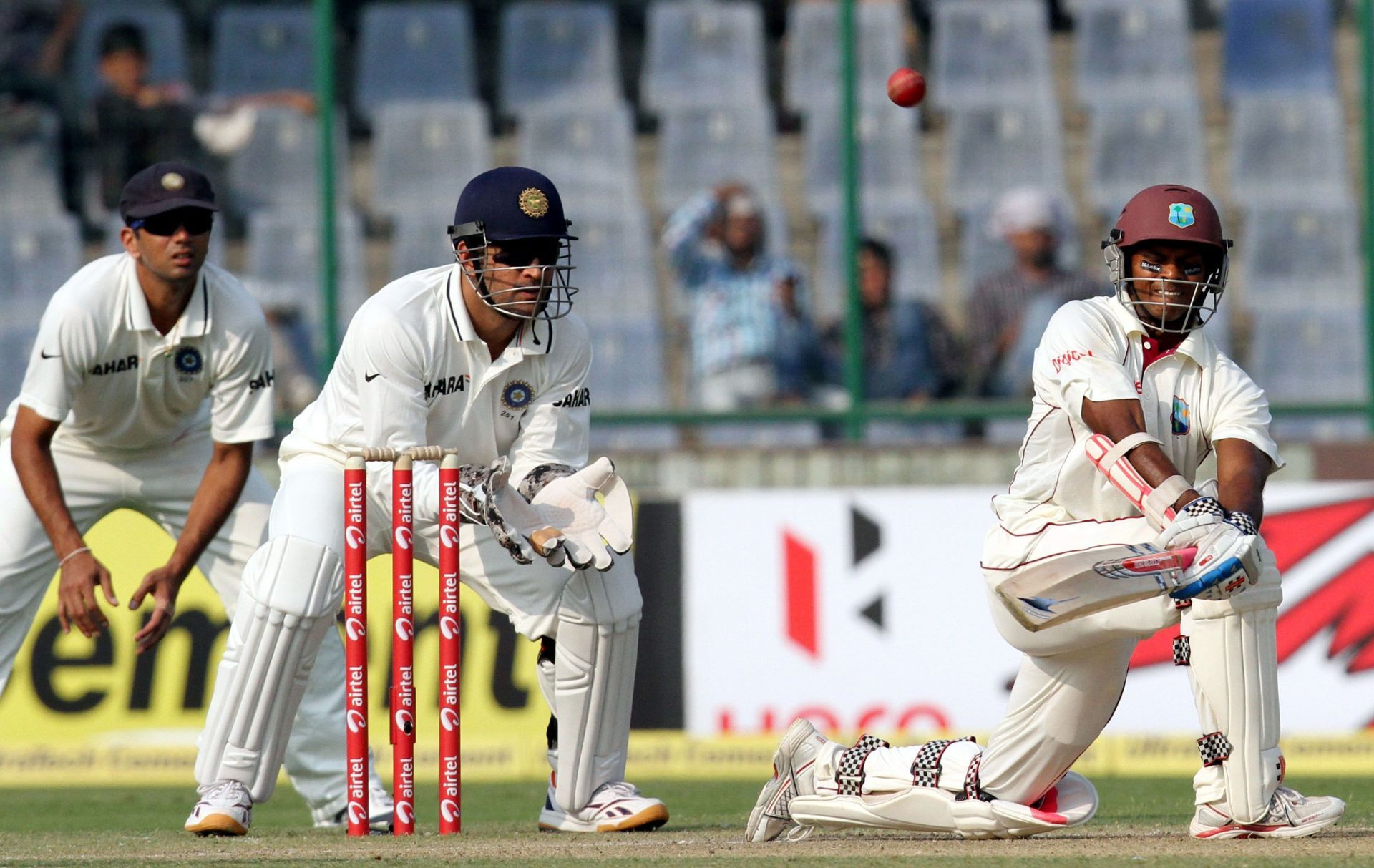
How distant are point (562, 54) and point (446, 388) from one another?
18.3ft

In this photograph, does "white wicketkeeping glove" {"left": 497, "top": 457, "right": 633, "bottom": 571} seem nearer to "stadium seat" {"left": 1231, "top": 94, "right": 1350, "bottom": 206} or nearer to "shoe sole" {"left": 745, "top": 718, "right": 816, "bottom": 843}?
"shoe sole" {"left": 745, "top": 718, "right": 816, "bottom": 843}

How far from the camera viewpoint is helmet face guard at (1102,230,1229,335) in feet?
13.6

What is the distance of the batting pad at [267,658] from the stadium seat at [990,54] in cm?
585

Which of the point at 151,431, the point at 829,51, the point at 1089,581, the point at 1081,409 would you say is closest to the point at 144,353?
the point at 151,431

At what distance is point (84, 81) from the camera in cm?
964

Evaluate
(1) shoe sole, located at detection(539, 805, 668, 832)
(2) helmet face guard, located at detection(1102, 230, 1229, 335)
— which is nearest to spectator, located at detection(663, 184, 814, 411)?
(1) shoe sole, located at detection(539, 805, 668, 832)

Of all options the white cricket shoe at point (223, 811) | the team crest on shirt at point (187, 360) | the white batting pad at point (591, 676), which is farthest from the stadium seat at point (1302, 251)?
the white cricket shoe at point (223, 811)

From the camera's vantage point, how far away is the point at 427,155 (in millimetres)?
9812

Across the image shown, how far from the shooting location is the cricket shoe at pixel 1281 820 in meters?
4.10

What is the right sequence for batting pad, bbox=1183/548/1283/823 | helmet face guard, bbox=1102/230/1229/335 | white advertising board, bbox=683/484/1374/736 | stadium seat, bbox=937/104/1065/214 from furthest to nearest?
stadium seat, bbox=937/104/1065/214 < white advertising board, bbox=683/484/1374/736 < helmet face guard, bbox=1102/230/1229/335 < batting pad, bbox=1183/548/1283/823

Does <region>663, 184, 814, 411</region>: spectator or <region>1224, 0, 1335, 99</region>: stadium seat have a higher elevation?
<region>1224, 0, 1335, 99</region>: stadium seat

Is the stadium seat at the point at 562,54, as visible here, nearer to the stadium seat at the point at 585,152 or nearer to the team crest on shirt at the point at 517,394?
the stadium seat at the point at 585,152

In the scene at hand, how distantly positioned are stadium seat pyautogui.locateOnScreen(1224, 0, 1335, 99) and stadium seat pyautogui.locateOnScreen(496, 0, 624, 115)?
3.06 m

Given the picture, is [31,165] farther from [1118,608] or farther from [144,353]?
[1118,608]
